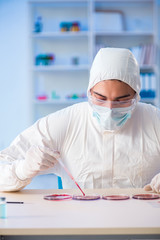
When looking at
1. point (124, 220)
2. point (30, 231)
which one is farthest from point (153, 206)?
point (30, 231)

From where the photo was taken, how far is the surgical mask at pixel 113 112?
6.53 feet

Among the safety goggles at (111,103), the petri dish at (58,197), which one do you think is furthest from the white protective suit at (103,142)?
the petri dish at (58,197)

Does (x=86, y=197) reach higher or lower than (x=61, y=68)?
lower

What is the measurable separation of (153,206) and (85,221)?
0.35 m

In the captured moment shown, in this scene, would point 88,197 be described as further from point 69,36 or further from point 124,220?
point 69,36

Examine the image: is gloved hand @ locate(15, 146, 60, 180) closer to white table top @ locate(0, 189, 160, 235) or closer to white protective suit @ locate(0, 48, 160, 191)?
white table top @ locate(0, 189, 160, 235)

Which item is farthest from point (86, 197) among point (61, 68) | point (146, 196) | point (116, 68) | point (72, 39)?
point (72, 39)

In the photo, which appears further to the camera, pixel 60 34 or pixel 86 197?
pixel 60 34

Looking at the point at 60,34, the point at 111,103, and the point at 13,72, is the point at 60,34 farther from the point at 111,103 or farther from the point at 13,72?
the point at 111,103

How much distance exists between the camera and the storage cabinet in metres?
5.50

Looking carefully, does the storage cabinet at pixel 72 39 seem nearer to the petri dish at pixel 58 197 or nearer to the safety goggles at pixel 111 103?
the safety goggles at pixel 111 103

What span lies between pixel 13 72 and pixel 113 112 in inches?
158

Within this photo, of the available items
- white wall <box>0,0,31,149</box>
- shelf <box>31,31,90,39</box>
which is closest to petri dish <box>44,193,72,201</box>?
shelf <box>31,31,90,39</box>

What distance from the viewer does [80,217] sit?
1.29 m
